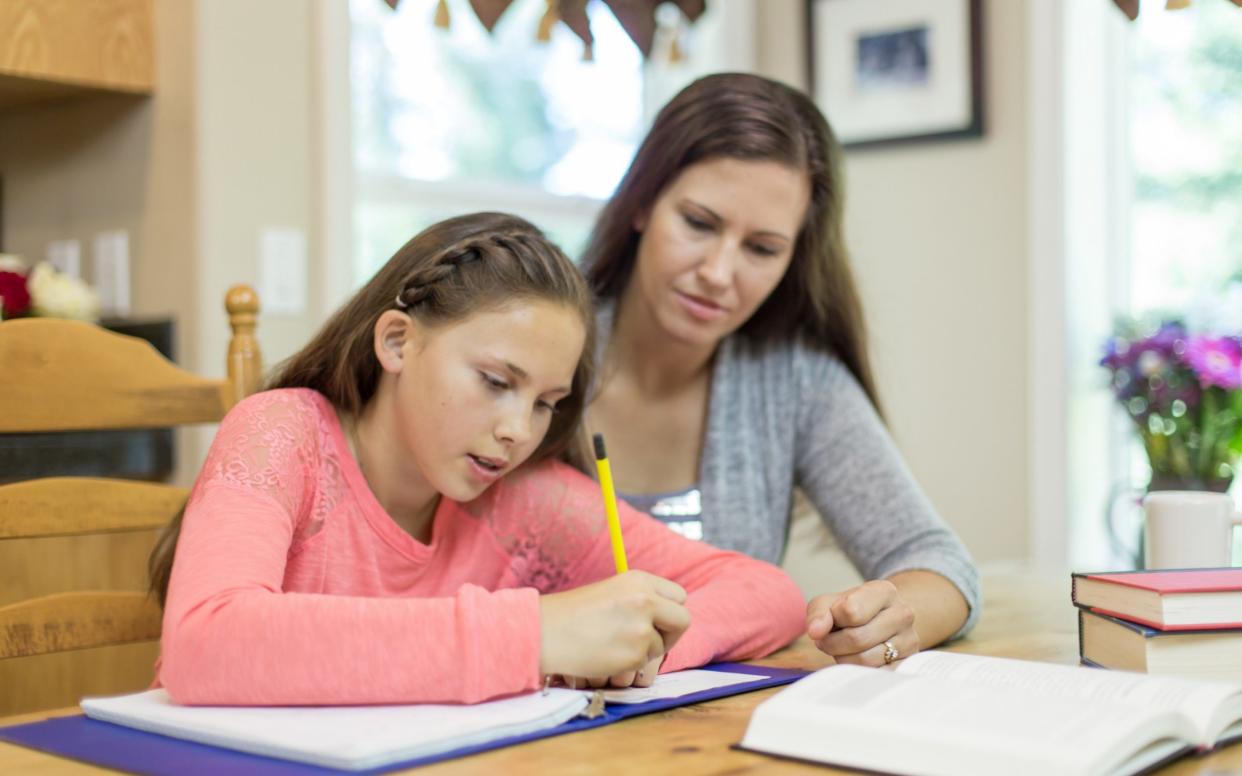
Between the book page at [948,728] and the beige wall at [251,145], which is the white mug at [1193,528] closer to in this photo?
the book page at [948,728]

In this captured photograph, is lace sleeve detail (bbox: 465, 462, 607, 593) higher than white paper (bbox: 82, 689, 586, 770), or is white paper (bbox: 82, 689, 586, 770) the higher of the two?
lace sleeve detail (bbox: 465, 462, 607, 593)

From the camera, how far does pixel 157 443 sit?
2.25 meters

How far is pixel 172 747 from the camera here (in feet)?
2.89

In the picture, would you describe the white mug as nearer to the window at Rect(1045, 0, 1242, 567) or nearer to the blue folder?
the blue folder

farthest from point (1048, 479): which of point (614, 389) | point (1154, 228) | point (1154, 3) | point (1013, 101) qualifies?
point (614, 389)

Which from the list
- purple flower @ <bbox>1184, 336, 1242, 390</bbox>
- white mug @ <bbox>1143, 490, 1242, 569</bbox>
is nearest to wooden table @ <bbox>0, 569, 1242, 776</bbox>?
white mug @ <bbox>1143, 490, 1242, 569</bbox>

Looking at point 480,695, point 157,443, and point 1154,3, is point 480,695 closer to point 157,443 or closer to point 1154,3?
point 157,443

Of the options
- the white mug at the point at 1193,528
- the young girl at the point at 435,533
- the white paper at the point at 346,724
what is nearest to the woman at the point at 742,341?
the white mug at the point at 1193,528

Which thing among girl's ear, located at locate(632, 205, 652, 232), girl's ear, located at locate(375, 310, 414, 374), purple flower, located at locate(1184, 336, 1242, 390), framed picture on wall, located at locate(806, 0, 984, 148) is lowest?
purple flower, located at locate(1184, 336, 1242, 390)

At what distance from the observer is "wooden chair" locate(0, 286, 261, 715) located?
133cm

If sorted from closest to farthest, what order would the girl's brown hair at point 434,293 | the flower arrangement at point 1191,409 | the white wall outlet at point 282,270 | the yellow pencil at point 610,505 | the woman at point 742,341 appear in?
the yellow pencil at point 610,505 < the girl's brown hair at point 434,293 < the woman at point 742,341 < the flower arrangement at point 1191,409 < the white wall outlet at point 282,270

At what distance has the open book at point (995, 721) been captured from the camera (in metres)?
0.77

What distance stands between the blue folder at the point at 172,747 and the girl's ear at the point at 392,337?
0.42 m

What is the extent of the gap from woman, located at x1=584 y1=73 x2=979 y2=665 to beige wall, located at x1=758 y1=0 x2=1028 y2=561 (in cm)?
114
